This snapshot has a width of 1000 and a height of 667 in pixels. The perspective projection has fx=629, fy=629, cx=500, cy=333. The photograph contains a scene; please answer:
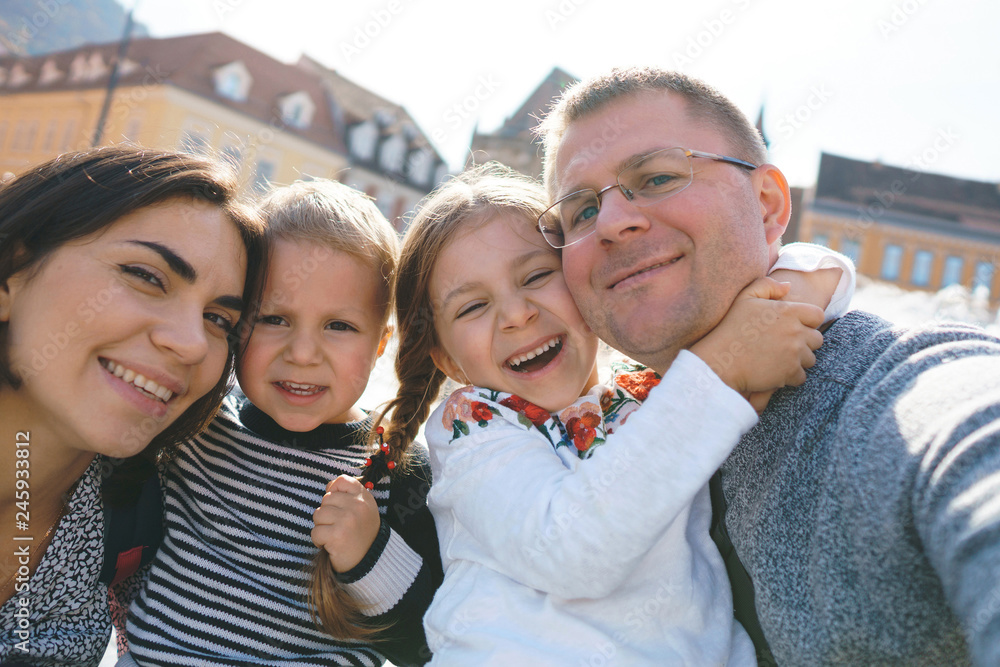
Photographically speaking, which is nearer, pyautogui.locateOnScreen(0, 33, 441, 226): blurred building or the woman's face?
the woman's face

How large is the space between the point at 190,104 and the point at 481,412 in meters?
27.3

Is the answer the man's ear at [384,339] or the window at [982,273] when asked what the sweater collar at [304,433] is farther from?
the window at [982,273]

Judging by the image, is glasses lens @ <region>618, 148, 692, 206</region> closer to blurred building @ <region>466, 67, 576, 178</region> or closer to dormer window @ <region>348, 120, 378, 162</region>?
blurred building @ <region>466, 67, 576, 178</region>

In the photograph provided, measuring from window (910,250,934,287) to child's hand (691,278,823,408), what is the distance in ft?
122

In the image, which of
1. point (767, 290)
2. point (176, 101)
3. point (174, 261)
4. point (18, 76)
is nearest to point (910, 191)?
point (176, 101)

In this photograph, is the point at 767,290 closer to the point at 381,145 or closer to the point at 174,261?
the point at 174,261

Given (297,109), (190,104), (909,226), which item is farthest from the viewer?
(909,226)

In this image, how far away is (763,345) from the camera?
4.76 feet

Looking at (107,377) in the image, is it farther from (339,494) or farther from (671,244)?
(671,244)

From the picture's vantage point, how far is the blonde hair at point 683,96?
180cm

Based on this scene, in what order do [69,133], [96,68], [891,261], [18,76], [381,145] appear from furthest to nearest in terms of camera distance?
[381,145] < [891,261] < [18,76] < [96,68] < [69,133]

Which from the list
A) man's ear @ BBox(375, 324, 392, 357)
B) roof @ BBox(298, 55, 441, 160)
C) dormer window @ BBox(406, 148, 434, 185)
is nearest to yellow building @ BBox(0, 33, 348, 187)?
roof @ BBox(298, 55, 441, 160)

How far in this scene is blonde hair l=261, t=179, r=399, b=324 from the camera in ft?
7.45

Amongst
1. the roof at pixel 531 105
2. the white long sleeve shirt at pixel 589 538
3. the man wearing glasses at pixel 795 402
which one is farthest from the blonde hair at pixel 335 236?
the roof at pixel 531 105
